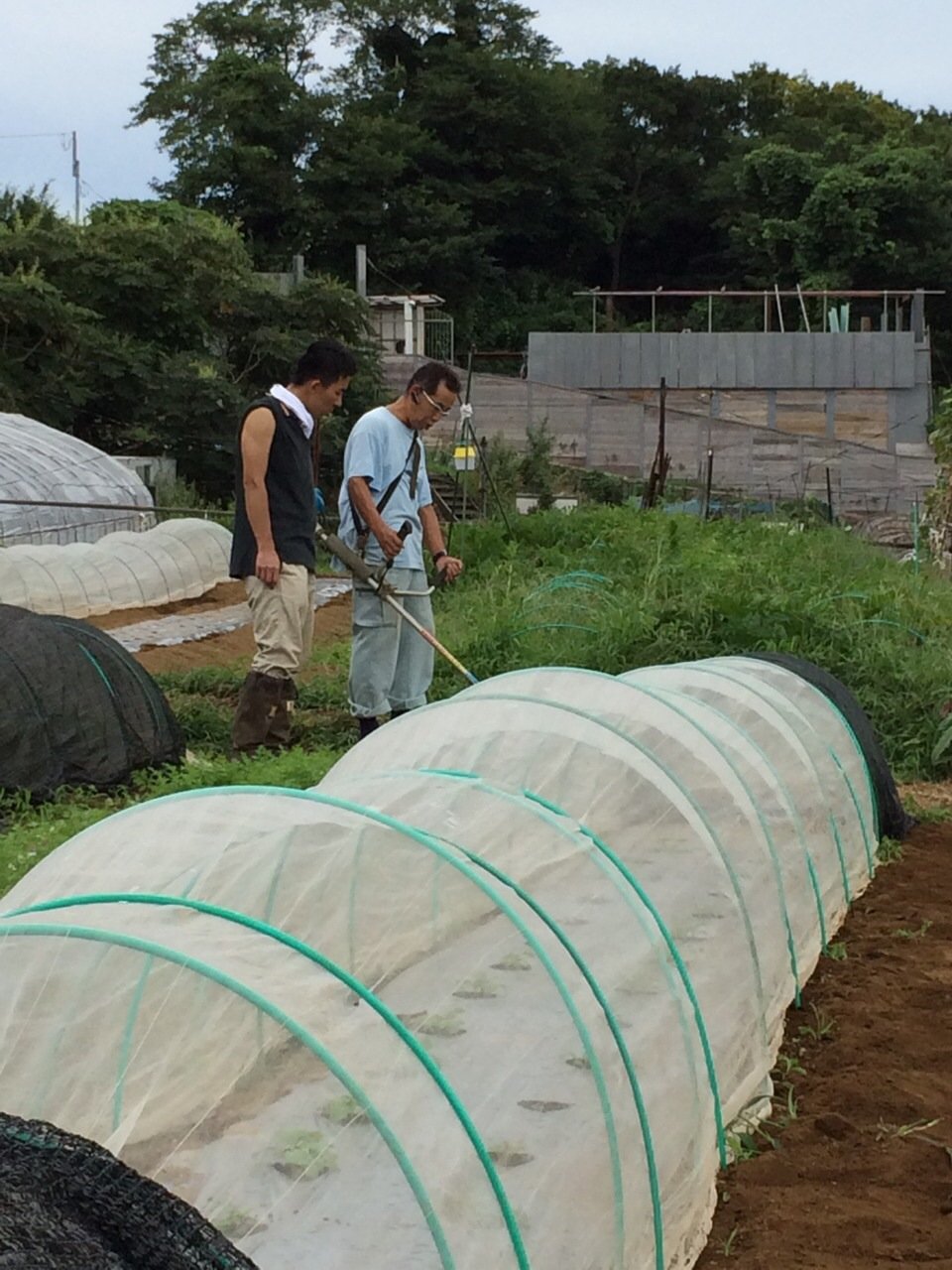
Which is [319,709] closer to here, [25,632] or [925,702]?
[25,632]

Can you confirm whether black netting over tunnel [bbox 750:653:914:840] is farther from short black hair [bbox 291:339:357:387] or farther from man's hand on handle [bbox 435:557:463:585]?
short black hair [bbox 291:339:357:387]

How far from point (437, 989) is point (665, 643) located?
5.32 metres

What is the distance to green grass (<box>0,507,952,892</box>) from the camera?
20.8ft

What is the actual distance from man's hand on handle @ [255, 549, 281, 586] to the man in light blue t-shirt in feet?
1.20

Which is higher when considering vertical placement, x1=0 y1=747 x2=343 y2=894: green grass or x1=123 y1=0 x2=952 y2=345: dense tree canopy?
x1=123 y1=0 x2=952 y2=345: dense tree canopy

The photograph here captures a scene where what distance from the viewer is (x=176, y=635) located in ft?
38.1

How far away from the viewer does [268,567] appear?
6207 millimetres

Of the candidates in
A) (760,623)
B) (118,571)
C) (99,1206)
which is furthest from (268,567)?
(118,571)

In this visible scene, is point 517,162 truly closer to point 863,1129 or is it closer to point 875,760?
point 875,760

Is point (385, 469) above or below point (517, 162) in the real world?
below

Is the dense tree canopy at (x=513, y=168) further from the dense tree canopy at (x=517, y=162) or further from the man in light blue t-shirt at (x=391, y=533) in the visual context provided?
the man in light blue t-shirt at (x=391, y=533)

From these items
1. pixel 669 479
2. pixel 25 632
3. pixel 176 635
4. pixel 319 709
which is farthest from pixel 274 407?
pixel 669 479

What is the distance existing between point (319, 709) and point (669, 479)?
1646 cm

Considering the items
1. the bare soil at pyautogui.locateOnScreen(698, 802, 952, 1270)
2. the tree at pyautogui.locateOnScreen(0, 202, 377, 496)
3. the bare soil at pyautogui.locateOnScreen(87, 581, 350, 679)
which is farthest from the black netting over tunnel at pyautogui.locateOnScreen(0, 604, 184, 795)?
the tree at pyautogui.locateOnScreen(0, 202, 377, 496)
